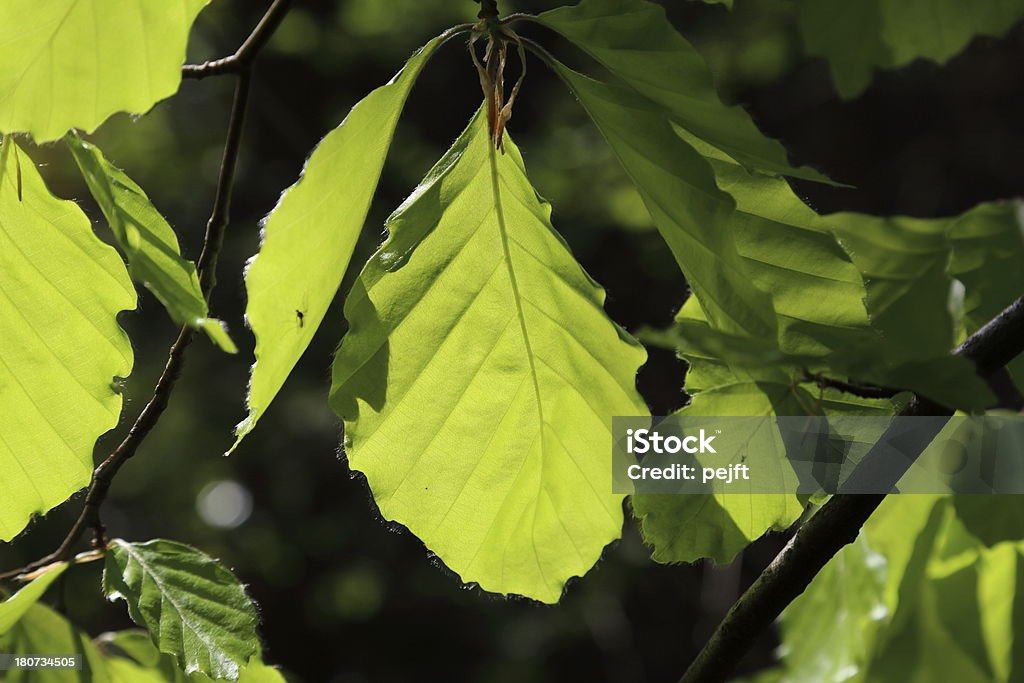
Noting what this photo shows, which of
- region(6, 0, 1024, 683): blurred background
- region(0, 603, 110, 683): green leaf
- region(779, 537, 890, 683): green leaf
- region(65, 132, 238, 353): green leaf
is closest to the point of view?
region(65, 132, 238, 353): green leaf

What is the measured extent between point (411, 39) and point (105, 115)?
3856 millimetres

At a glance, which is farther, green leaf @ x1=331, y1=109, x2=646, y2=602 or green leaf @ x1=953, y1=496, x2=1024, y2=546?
green leaf @ x1=953, y1=496, x2=1024, y2=546

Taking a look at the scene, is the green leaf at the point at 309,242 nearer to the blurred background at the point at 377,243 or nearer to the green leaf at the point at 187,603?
the green leaf at the point at 187,603

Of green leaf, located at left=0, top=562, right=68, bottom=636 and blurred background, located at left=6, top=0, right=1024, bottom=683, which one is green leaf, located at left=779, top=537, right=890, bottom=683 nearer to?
green leaf, located at left=0, top=562, right=68, bottom=636

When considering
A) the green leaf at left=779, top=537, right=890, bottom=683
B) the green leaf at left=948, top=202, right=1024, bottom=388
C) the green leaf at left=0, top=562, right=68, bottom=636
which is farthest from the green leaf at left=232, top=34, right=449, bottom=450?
the green leaf at left=779, top=537, right=890, bottom=683

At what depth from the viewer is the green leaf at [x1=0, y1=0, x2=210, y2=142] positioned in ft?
1.41

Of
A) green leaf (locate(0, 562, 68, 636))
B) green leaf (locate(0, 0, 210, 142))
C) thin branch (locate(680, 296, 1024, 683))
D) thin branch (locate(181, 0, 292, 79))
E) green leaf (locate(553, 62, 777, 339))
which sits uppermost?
thin branch (locate(181, 0, 292, 79))

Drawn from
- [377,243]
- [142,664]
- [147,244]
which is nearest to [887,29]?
[147,244]

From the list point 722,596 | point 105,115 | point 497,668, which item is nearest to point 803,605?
point 105,115

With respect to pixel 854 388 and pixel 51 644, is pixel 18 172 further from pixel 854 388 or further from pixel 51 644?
pixel 854 388

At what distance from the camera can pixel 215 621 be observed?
60cm

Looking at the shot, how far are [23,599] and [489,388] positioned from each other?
297 mm

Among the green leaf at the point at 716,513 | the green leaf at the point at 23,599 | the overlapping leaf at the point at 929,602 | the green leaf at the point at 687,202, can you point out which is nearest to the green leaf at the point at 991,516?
the overlapping leaf at the point at 929,602

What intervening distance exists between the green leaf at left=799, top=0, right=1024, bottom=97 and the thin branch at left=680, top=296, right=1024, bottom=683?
130 millimetres
